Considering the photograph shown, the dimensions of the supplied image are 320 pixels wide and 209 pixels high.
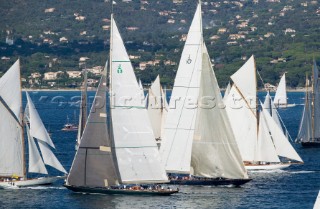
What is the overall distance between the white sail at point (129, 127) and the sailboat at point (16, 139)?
7.58 metres

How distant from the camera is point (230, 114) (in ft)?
271

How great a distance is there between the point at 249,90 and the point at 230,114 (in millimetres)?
2331

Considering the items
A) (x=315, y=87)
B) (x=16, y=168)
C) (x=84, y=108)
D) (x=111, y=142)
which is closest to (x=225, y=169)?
(x=111, y=142)

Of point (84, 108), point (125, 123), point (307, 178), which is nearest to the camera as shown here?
point (125, 123)

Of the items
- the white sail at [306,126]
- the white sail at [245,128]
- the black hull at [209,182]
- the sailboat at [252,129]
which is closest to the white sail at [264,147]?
the sailboat at [252,129]

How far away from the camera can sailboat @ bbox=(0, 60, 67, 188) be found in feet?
230

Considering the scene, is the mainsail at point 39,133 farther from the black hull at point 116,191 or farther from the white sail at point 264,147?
the white sail at point 264,147

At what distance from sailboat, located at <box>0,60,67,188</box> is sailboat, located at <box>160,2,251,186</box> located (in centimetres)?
767

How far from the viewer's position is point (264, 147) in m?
82.1

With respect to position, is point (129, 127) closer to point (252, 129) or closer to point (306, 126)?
point (252, 129)

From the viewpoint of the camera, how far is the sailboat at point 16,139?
70.1m

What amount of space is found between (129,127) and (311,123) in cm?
4391

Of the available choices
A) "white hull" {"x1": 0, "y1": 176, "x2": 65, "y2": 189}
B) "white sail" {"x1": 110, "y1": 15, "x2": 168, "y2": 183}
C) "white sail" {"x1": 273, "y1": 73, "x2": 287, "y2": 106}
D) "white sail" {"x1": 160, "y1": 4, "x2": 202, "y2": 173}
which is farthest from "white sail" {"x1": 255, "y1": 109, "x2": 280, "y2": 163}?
"white sail" {"x1": 273, "y1": 73, "x2": 287, "y2": 106}

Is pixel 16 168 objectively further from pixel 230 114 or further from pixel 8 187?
pixel 230 114
